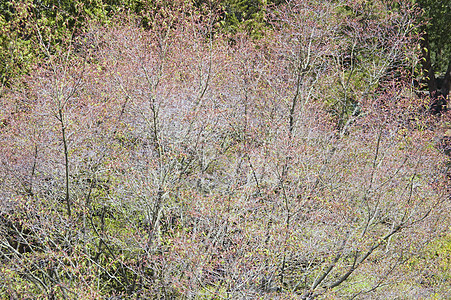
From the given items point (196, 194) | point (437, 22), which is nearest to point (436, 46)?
point (437, 22)

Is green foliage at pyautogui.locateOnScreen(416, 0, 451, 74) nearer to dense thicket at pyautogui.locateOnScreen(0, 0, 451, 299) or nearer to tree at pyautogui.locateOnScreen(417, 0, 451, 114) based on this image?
tree at pyautogui.locateOnScreen(417, 0, 451, 114)

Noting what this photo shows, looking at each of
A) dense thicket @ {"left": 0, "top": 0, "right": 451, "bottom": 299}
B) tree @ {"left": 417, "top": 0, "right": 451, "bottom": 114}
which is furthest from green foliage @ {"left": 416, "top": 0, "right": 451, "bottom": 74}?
dense thicket @ {"left": 0, "top": 0, "right": 451, "bottom": 299}

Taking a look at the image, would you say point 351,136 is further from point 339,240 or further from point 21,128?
point 21,128

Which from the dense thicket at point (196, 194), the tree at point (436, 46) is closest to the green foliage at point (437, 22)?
the tree at point (436, 46)

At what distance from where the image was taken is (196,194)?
6578mm

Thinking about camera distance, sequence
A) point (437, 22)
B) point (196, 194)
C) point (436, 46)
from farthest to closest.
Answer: point (436, 46), point (437, 22), point (196, 194)

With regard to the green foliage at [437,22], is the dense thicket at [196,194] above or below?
below

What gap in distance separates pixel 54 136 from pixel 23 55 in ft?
14.1

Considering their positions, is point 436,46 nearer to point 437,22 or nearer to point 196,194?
point 437,22

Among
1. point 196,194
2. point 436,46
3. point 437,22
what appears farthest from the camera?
point 436,46

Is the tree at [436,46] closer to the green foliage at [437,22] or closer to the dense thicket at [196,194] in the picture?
the green foliage at [437,22]

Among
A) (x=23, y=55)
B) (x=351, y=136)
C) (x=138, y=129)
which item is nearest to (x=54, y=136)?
(x=138, y=129)

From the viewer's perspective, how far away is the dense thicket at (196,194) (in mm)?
5559

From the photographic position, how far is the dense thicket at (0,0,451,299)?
5.56 m
